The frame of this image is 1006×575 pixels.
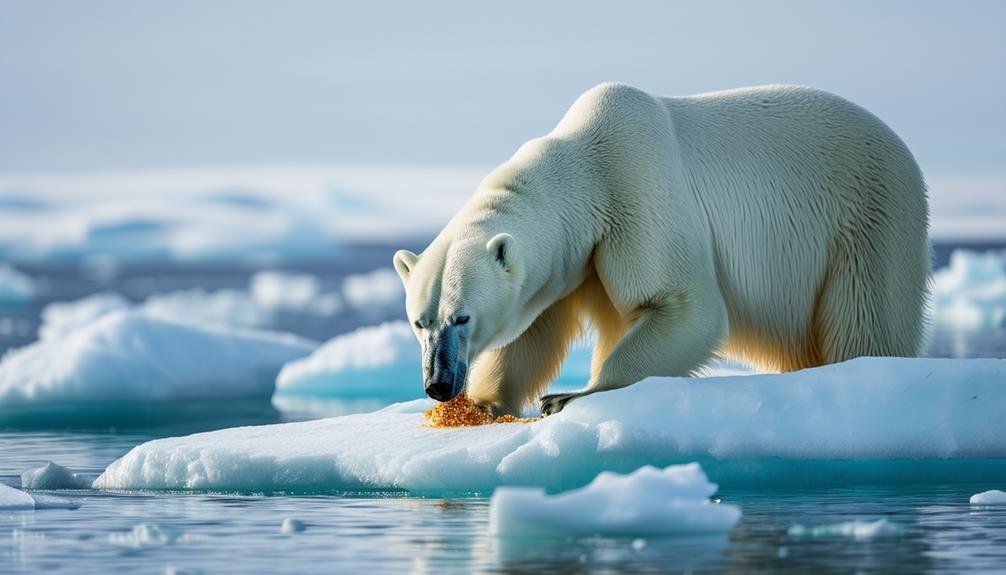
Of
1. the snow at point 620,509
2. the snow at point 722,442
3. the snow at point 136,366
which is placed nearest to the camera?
the snow at point 620,509

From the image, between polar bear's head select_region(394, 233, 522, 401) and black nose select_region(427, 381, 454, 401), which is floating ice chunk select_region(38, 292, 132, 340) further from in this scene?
black nose select_region(427, 381, 454, 401)

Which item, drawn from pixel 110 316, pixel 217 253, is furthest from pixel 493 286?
pixel 217 253

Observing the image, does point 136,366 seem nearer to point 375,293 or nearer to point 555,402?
point 555,402

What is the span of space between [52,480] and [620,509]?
117 inches

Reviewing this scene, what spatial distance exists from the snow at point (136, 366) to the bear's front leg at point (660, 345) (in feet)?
21.4

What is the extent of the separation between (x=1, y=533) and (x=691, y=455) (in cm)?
249

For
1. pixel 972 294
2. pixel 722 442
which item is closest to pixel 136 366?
pixel 722 442

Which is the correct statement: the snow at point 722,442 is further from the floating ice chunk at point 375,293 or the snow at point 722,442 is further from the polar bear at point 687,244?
the floating ice chunk at point 375,293

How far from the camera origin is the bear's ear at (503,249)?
6.29m

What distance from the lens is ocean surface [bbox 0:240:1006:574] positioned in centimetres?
474

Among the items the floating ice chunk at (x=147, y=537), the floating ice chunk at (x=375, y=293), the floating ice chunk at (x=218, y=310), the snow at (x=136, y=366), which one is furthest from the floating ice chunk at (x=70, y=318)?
the floating ice chunk at (x=147, y=537)

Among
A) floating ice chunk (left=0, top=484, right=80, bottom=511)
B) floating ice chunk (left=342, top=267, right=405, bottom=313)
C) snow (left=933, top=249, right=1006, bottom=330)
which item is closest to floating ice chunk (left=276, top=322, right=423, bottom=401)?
floating ice chunk (left=0, top=484, right=80, bottom=511)

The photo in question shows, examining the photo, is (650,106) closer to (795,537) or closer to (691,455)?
(691,455)

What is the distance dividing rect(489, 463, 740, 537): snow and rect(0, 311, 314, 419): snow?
7615 millimetres
